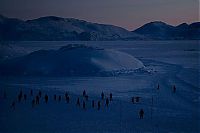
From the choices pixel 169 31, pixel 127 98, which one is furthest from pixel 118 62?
pixel 169 31

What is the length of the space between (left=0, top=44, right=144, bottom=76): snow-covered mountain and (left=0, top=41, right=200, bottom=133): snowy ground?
8cm

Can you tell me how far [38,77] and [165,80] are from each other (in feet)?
3.88

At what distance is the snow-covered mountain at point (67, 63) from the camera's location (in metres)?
3.04

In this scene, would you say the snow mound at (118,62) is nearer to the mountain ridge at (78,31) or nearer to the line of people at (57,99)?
the mountain ridge at (78,31)

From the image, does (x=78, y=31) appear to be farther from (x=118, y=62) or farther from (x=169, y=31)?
(x=169, y=31)

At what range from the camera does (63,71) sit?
9.93ft

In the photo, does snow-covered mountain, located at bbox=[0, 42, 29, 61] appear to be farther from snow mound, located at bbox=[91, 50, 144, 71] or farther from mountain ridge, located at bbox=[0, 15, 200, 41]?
snow mound, located at bbox=[91, 50, 144, 71]

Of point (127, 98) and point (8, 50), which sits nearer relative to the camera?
point (127, 98)

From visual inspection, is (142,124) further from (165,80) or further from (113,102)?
(165,80)

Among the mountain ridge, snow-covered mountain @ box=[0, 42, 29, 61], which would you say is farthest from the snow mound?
snow-covered mountain @ box=[0, 42, 29, 61]

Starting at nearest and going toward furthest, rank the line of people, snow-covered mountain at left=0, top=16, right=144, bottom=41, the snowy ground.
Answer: the snowy ground < the line of people < snow-covered mountain at left=0, top=16, right=144, bottom=41

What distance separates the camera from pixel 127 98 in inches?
109

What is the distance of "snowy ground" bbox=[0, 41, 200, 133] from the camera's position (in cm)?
249

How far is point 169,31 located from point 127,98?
0.82 metres
